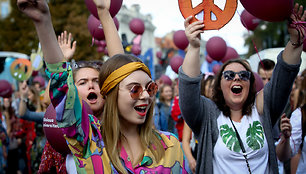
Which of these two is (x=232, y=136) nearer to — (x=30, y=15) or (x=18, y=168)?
(x=30, y=15)

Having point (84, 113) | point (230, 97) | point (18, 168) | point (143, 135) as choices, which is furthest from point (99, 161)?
point (18, 168)

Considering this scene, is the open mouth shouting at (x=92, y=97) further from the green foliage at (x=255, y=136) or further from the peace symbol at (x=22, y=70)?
the peace symbol at (x=22, y=70)

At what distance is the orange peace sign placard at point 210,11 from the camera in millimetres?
2109

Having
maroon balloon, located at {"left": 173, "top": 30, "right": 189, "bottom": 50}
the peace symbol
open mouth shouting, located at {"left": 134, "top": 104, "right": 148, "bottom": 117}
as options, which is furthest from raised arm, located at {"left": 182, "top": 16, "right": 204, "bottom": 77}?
the peace symbol

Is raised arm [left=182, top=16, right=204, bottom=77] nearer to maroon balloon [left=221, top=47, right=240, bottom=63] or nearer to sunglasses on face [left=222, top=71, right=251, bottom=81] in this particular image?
sunglasses on face [left=222, top=71, right=251, bottom=81]

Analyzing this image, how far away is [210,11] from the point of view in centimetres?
214

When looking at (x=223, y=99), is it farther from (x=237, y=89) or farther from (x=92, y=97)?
(x=92, y=97)

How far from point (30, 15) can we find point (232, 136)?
171 cm

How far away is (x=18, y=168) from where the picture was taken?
7.38 m

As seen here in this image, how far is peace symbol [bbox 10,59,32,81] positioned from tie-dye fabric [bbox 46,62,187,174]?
5335 mm

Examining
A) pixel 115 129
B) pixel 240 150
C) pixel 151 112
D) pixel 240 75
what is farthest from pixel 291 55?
pixel 115 129

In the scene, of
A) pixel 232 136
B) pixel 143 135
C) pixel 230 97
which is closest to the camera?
pixel 143 135

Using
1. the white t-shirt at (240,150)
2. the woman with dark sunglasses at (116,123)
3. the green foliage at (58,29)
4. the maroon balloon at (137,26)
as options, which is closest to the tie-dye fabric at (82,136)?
the woman with dark sunglasses at (116,123)

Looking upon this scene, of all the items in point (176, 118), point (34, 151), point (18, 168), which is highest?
point (176, 118)
